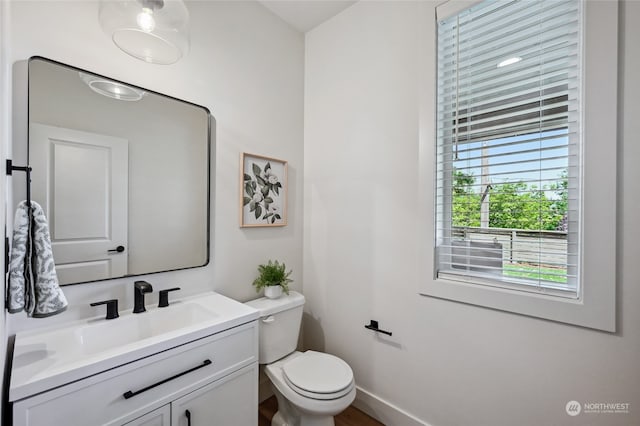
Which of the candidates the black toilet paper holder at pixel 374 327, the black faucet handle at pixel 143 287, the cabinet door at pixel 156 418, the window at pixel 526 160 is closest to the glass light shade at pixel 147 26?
the black faucet handle at pixel 143 287

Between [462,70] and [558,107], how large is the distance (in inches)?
18.9

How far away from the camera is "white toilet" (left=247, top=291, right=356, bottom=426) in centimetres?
139

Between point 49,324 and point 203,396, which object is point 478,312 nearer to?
point 203,396

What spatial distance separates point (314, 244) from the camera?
7.09 feet

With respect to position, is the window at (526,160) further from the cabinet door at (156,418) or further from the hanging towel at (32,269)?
the hanging towel at (32,269)

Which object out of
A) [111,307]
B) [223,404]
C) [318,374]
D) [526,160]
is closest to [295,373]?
[318,374]

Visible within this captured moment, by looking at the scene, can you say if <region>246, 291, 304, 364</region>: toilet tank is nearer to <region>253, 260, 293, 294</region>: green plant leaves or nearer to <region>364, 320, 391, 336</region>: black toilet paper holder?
<region>253, 260, 293, 294</region>: green plant leaves

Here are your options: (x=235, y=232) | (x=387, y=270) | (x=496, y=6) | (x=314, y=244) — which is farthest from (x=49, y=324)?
(x=496, y=6)

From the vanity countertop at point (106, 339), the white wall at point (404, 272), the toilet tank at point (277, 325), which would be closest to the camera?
the vanity countertop at point (106, 339)

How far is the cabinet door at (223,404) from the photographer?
1130mm

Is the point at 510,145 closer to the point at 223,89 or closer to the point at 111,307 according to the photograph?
the point at 223,89

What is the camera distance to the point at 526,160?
130 centimetres

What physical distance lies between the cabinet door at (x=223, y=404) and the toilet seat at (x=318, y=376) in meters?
0.23

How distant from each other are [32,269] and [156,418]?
0.68 metres
